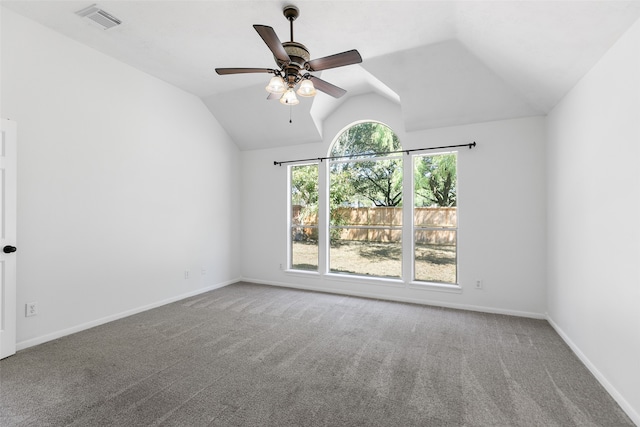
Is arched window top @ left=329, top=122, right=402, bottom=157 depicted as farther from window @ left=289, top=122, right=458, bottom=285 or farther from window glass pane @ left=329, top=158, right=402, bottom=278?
window glass pane @ left=329, top=158, right=402, bottom=278

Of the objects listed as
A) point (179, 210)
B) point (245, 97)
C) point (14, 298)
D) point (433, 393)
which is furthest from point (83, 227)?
point (433, 393)

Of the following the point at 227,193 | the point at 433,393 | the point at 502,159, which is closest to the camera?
the point at 433,393

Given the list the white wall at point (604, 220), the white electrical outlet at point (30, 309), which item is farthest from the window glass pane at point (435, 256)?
the white electrical outlet at point (30, 309)

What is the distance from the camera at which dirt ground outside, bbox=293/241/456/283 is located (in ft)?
14.5

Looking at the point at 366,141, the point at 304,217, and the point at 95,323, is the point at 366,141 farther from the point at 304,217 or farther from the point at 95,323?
the point at 95,323

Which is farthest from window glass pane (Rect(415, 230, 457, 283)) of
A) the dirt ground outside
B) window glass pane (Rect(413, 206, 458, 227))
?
window glass pane (Rect(413, 206, 458, 227))

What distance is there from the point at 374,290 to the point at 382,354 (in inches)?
76.1

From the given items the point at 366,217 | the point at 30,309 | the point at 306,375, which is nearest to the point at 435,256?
the point at 366,217

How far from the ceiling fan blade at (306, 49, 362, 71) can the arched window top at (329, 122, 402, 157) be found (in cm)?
246

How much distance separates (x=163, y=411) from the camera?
79.0 inches

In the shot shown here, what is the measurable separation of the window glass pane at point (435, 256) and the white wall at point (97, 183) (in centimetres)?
345

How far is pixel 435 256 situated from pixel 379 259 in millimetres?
868

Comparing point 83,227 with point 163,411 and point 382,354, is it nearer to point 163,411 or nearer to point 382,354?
point 163,411

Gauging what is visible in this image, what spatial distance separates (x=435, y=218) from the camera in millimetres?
4484
